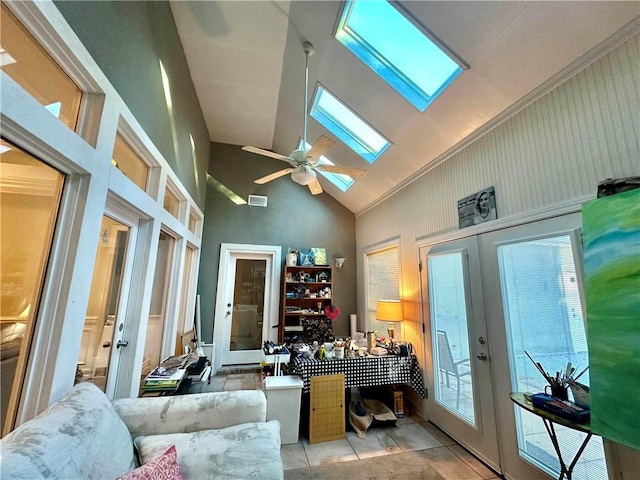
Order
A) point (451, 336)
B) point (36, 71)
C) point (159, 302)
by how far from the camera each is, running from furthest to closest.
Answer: point (159, 302), point (451, 336), point (36, 71)

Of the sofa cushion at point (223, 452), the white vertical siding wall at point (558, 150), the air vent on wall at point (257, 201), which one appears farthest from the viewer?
the air vent on wall at point (257, 201)

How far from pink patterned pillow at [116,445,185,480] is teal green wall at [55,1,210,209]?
208cm

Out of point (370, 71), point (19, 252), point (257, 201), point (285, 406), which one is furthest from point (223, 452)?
point (257, 201)

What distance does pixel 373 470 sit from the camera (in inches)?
85.1

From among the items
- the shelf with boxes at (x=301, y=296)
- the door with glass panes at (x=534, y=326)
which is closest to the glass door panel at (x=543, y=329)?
the door with glass panes at (x=534, y=326)

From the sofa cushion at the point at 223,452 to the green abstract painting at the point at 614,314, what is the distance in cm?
169

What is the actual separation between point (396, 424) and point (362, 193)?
3.35m

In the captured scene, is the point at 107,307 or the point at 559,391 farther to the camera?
the point at 107,307

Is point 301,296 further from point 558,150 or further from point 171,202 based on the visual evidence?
point 558,150

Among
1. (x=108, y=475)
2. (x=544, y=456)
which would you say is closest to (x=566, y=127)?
(x=544, y=456)

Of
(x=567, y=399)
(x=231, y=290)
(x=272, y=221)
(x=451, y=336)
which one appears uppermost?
(x=272, y=221)

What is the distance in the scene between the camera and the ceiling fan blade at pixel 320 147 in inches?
92.9

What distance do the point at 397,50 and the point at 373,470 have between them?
3712 mm

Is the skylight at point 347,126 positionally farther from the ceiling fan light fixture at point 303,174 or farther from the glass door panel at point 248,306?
the glass door panel at point 248,306
